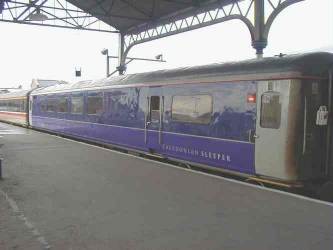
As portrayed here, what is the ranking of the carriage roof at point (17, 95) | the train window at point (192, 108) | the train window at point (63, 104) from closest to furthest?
the train window at point (192, 108) → the train window at point (63, 104) → the carriage roof at point (17, 95)

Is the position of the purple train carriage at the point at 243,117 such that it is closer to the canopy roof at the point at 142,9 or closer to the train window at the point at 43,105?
the canopy roof at the point at 142,9

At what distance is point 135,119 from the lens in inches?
616

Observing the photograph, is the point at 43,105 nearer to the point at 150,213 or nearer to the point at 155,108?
the point at 155,108

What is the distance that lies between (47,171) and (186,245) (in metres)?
6.69

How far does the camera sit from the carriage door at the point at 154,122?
1409 centimetres

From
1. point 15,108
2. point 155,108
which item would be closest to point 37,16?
point 15,108

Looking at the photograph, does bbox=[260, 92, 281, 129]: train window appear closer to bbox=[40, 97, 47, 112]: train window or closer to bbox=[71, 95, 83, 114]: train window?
bbox=[71, 95, 83, 114]: train window

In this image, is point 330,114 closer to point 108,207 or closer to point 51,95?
point 108,207

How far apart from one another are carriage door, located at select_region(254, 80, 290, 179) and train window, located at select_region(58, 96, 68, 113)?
14.6 meters

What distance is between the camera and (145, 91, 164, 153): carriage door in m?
14.1

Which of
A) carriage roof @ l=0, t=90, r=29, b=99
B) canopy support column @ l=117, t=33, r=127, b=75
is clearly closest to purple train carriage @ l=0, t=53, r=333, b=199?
canopy support column @ l=117, t=33, r=127, b=75

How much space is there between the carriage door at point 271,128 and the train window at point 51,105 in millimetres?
16934

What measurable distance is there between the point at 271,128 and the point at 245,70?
1524 millimetres

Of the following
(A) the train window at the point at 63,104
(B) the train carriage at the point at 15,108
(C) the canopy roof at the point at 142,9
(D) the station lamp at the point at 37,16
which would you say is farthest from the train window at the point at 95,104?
(B) the train carriage at the point at 15,108
